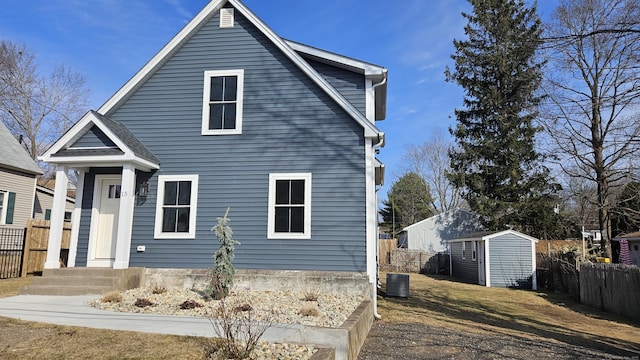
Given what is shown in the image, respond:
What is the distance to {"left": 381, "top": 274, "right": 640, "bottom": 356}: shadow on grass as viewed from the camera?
8.09 m

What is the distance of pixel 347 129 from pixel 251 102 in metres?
2.67

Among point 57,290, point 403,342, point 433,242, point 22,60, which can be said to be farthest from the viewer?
point 433,242

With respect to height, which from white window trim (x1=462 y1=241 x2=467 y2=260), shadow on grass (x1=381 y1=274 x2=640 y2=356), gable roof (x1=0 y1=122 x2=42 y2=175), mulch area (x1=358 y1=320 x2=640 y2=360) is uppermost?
gable roof (x1=0 y1=122 x2=42 y2=175)

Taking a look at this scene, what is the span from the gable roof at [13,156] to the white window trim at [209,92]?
1075 centimetres

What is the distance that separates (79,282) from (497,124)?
24972 millimetres

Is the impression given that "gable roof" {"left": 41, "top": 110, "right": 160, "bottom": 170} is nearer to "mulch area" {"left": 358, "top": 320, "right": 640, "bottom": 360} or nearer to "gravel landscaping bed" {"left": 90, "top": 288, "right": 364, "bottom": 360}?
"gravel landscaping bed" {"left": 90, "top": 288, "right": 364, "bottom": 360}

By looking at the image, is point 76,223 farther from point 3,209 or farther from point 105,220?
point 3,209

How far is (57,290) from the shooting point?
8.47 m

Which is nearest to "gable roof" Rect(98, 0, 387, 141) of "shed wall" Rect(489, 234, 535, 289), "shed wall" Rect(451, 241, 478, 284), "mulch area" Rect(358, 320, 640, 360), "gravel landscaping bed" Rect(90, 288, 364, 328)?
"gravel landscaping bed" Rect(90, 288, 364, 328)

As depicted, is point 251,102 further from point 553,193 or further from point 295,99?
point 553,193

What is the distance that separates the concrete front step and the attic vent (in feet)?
22.3

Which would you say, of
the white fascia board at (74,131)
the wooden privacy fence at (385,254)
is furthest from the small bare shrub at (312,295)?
the wooden privacy fence at (385,254)

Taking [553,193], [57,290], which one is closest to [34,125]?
[57,290]

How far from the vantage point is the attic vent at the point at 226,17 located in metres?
10.5
